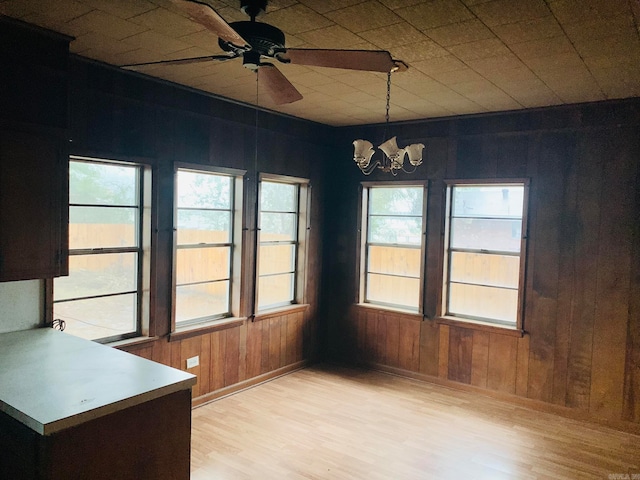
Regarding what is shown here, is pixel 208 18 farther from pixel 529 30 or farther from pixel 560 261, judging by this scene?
pixel 560 261

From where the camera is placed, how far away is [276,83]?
2.54 m

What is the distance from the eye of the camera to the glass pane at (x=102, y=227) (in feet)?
11.3

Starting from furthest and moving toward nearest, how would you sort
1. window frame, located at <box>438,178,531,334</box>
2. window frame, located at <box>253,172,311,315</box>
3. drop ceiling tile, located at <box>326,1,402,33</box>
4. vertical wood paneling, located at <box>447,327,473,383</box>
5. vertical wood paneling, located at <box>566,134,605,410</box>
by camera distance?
1. window frame, located at <box>253,172,311,315</box>
2. vertical wood paneling, located at <box>447,327,473,383</box>
3. window frame, located at <box>438,178,531,334</box>
4. vertical wood paneling, located at <box>566,134,605,410</box>
5. drop ceiling tile, located at <box>326,1,402,33</box>

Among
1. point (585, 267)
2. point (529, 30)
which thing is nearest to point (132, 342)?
point (529, 30)

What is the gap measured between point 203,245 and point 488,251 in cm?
265

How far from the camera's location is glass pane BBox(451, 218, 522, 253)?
4.54 m

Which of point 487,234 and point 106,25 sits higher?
point 106,25

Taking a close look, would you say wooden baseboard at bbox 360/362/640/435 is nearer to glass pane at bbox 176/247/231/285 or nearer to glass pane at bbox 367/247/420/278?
glass pane at bbox 367/247/420/278

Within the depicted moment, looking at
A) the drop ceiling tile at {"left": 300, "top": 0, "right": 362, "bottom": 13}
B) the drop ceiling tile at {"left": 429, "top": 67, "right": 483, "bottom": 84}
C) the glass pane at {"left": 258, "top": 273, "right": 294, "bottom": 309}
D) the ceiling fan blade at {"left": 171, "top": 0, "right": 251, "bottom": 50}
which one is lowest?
the glass pane at {"left": 258, "top": 273, "right": 294, "bottom": 309}

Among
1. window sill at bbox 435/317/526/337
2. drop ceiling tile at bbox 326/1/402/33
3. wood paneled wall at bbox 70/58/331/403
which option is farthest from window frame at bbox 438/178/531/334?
drop ceiling tile at bbox 326/1/402/33

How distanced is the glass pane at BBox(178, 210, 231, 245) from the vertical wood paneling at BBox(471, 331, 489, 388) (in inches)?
101

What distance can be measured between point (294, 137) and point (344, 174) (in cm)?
78

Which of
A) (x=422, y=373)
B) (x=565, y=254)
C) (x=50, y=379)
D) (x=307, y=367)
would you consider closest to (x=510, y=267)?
(x=565, y=254)

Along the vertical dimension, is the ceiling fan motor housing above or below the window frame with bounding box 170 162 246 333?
above
